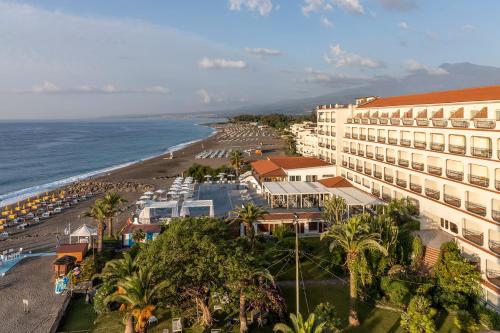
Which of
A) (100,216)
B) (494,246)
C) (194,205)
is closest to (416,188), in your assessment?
(494,246)

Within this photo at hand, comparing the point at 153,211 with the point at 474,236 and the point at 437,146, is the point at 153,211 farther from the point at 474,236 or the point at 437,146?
the point at 474,236

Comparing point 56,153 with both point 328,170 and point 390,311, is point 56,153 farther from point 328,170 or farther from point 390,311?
point 390,311

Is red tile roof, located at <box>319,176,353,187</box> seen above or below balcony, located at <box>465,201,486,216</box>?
below

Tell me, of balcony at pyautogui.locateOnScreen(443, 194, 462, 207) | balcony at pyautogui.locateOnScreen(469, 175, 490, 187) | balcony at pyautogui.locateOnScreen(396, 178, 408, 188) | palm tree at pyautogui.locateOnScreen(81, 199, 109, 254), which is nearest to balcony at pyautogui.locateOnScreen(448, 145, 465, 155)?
balcony at pyautogui.locateOnScreen(469, 175, 490, 187)

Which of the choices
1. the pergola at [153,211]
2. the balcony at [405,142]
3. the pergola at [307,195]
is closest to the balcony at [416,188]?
the pergola at [307,195]

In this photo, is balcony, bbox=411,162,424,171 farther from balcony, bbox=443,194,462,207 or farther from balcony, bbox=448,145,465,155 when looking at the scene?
balcony, bbox=448,145,465,155
